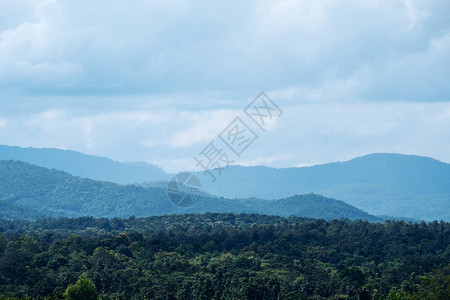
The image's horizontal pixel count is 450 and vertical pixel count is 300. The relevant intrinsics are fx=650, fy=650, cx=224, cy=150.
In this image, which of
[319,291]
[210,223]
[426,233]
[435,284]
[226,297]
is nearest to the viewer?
[435,284]

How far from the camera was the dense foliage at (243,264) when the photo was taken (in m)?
58.4

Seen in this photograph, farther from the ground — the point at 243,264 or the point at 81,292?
the point at 243,264

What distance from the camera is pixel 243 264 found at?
75625mm

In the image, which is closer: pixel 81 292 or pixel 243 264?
pixel 81 292

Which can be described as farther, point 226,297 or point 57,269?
point 57,269

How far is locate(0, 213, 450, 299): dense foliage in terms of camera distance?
5844cm

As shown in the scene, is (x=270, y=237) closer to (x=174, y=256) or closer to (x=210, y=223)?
(x=174, y=256)

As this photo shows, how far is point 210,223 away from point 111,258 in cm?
6383

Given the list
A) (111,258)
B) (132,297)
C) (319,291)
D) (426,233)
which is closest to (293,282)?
(319,291)

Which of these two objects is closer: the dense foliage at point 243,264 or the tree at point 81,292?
the tree at point 81,292

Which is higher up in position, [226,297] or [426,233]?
[426,233]

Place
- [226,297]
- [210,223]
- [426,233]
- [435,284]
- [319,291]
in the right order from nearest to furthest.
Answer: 1. [435,284]
2. [226,297]
3. [319,291]
4. [426,233]
5. [210,223]

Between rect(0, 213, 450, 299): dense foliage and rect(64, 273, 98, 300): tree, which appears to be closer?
rect(64, 273, 98, 300): tree

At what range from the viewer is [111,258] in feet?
241
